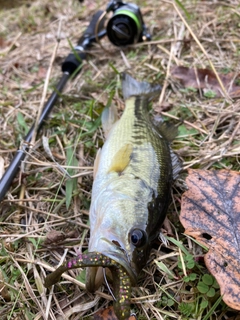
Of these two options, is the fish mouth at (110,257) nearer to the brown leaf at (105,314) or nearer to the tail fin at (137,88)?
the brown leaf at (105,314)

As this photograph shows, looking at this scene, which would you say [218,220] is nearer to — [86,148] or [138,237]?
[138,237]

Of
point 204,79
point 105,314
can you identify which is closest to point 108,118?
point 204,79

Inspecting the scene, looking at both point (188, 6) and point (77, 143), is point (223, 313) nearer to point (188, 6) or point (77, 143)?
point (77, 143)

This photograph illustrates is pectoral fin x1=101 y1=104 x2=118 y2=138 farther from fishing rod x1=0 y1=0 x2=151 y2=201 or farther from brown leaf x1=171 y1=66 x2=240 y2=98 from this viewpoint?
brown leaf x1=171 y1=66 x2=240 y2=98

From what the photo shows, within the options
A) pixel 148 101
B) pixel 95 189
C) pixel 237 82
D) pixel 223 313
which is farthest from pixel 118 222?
pixel 237 82

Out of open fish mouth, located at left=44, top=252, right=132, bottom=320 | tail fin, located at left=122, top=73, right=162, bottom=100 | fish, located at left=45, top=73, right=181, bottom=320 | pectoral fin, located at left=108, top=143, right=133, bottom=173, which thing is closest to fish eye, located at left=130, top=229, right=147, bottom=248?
fish, located at left=45, top=73, right=181, bottom=320

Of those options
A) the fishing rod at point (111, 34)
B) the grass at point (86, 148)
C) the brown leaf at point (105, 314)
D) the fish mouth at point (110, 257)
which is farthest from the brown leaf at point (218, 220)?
the fishing rod at point (111, 34)
